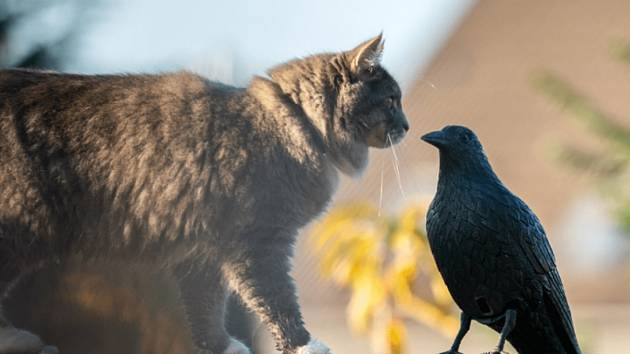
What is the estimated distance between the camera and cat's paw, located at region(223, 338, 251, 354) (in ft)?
6.10

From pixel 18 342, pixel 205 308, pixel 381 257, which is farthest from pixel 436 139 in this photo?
pixel 381 257

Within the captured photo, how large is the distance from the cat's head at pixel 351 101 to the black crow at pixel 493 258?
0.37 meters

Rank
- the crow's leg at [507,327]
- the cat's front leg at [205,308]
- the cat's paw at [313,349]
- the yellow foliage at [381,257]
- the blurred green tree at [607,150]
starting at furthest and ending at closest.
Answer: the blurred green tree at [607,150] → the yellow foliage at [381,257] → the cat's front leg at [205,308] → the cat's paw at [313,349] → the crow's leg at [507,327]

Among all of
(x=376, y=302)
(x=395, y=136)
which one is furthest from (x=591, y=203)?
(x=395, y=136)

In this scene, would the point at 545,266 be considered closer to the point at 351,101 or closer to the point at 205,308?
the point at 351,101

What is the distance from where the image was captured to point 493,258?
4.74 ft

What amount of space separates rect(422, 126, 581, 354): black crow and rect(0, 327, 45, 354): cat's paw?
725mm

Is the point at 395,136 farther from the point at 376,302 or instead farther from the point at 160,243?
the point at 376,302

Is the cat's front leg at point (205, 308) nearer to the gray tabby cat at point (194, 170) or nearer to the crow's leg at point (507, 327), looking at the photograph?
the gray tabby cat at point (194, 170)

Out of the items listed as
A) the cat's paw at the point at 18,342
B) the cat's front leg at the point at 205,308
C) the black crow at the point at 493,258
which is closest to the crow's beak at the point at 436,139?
the black crow at the point at 493,258

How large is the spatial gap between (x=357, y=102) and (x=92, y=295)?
630 millimetres

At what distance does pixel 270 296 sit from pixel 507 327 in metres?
0.47

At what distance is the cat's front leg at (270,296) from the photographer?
172cm

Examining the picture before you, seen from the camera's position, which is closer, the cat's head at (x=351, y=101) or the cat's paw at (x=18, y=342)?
the cat's paw at (x=18, y=342)
